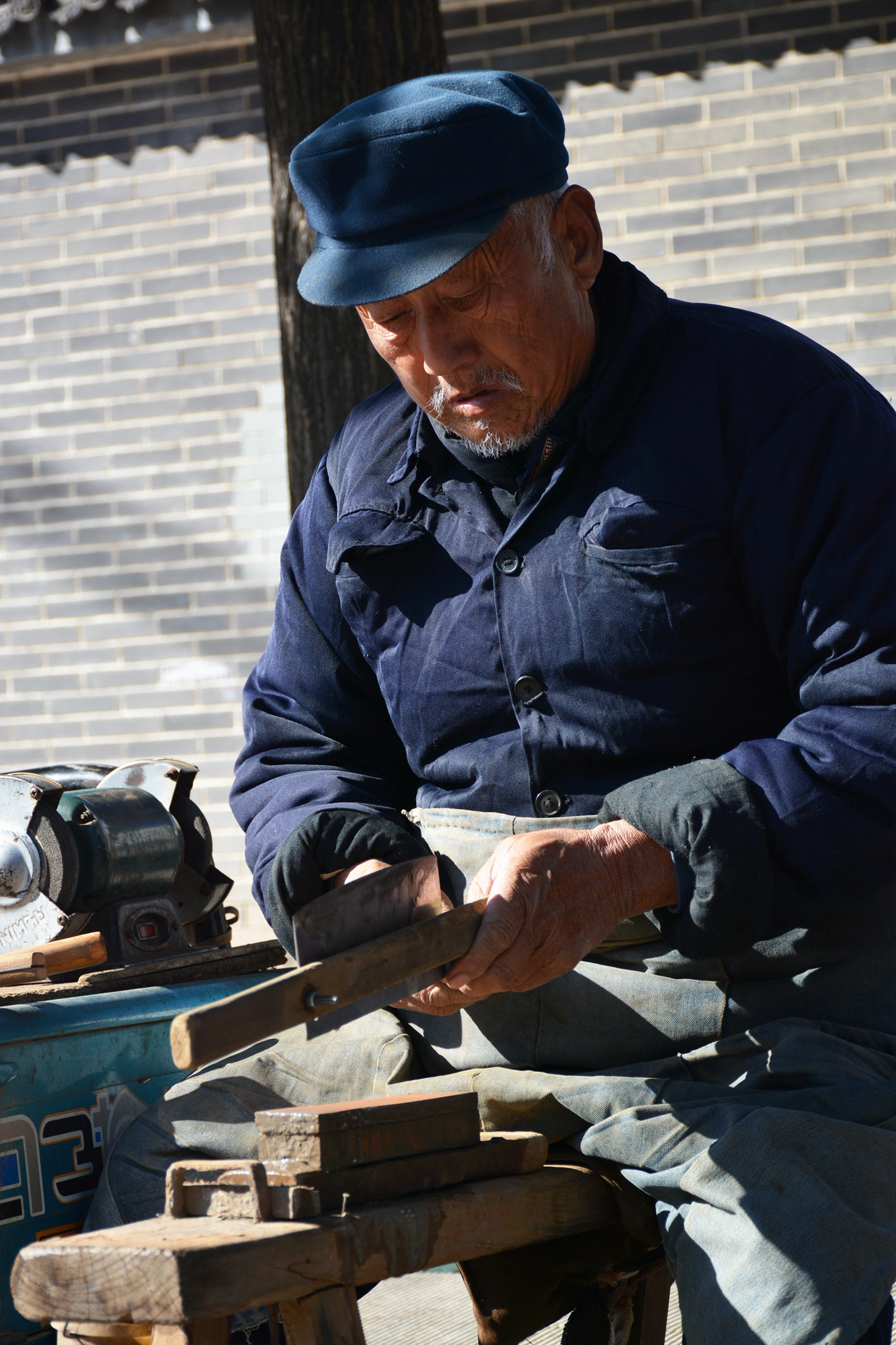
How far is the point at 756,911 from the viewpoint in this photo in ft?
4.88

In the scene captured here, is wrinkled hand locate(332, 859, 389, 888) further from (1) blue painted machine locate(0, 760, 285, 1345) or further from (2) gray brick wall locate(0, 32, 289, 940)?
(2) gray brick wall locate(0, 32, 289, 940)

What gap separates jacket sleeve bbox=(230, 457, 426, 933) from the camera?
1.96 metres

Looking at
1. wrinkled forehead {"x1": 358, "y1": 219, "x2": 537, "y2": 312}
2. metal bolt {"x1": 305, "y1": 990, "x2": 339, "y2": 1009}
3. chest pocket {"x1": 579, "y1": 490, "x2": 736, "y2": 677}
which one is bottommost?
metal bolt {"x1": 305, "y1": 990, "x2": 339, "y2": 1009}

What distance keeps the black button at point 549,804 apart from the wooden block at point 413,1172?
0.37 metres

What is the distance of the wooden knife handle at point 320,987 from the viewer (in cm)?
114

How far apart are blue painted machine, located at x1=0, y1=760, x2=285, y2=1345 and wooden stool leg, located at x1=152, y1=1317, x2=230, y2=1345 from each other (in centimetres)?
70

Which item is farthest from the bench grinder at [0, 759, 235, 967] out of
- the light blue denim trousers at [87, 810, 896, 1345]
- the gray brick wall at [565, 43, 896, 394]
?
the gray brick wall at [565, 43, 896, 394]

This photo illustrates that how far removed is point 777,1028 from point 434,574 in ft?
2.32

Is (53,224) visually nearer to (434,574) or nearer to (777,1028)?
(434,574)

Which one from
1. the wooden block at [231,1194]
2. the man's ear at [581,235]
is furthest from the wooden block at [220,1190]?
the man's ear at [581,235]

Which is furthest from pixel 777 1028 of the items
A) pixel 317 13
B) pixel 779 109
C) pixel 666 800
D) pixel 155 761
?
pixel 779 109

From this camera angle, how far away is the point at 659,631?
167 centimetres

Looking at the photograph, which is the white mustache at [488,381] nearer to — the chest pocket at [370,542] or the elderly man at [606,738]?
the elderly man at [606,738]

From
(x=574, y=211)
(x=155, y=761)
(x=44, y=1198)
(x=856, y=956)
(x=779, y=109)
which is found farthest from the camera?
(x=779, y=109)
